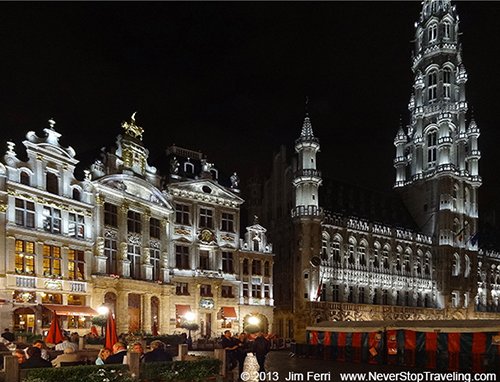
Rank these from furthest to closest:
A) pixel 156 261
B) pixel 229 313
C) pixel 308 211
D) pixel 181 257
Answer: pixel 308 211 < pixel 229 313 < pixel 181 257 < pixel 156 261

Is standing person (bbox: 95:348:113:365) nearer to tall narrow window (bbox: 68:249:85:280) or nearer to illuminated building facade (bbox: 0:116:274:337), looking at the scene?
illuminated building facade (bbox: 0:116:274:337)

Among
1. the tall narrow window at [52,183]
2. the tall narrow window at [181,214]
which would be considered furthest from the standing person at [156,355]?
the tall narrow window at [181,214]

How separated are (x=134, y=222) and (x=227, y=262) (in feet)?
33.9

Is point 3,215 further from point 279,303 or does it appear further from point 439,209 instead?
point 439,209

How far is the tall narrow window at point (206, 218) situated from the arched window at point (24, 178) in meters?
17.0

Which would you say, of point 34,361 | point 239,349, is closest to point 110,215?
point 239,349

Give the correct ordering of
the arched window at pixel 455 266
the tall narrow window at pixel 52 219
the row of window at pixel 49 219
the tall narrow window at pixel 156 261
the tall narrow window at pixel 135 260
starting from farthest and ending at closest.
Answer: the arched window at pixel 455 266
the tall narrow window at pixel 156 261
the tall narrow window at pixel 135 260
the tall narrow window at pixel 52 219
the row of window at pixel 49 219

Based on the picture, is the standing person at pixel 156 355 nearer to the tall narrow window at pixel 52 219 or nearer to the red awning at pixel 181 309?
the tall narrow window at pixel 52 219

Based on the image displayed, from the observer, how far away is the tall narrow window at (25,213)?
36.8m

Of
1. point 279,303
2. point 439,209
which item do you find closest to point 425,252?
point 439,209

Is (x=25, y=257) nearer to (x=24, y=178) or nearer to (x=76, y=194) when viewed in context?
(x=24, y=178)

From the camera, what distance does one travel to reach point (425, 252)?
7494cm

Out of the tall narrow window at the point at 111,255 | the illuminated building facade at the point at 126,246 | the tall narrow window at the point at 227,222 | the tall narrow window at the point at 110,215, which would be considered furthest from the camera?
the tall narrow window at the point at 227,222

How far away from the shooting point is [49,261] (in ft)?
127
